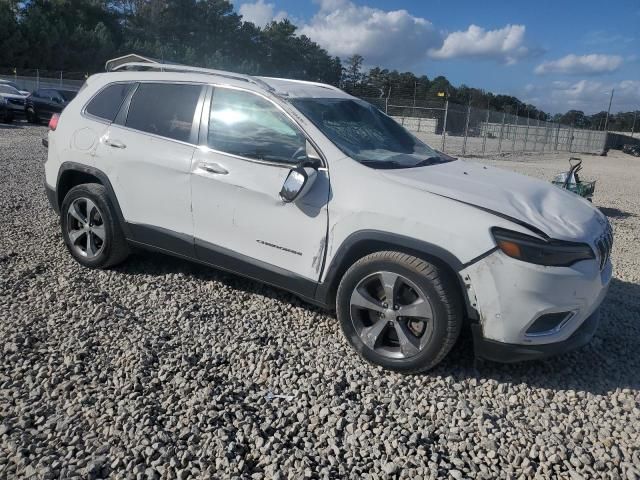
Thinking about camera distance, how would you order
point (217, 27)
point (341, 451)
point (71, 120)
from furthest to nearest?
point (217, 27)
point (71, 120)
point (341, 451)

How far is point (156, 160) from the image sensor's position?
167 inches

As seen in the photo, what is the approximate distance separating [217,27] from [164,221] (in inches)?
3655

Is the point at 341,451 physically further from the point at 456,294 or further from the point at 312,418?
the point at 456,294

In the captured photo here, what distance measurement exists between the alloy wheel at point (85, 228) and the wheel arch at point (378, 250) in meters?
2.21

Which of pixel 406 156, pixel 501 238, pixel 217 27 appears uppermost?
pixel 217 27

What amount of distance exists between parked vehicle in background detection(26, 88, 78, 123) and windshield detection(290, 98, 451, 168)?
20044 millimetres

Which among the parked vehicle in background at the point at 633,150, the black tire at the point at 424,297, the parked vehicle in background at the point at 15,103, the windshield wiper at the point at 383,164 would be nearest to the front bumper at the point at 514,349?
the black tire at the point at 424,297

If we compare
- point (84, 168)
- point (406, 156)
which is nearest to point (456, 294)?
point (406, 156)

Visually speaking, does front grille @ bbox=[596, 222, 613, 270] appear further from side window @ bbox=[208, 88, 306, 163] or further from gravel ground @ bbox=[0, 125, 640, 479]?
side window @ bbox=[208, 88, 306, 163]

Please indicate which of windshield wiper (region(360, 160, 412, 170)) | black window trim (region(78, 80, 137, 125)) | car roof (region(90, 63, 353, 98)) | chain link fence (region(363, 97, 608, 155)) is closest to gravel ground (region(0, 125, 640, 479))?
windshield wiper (region(360, 160, 412, 170))

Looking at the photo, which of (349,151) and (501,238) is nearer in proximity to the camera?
(501,238)

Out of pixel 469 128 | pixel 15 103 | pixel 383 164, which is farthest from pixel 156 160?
pixel 469 128

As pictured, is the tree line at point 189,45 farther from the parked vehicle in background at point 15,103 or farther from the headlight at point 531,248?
the headlight at point 531,248

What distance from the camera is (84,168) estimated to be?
15.3ft
